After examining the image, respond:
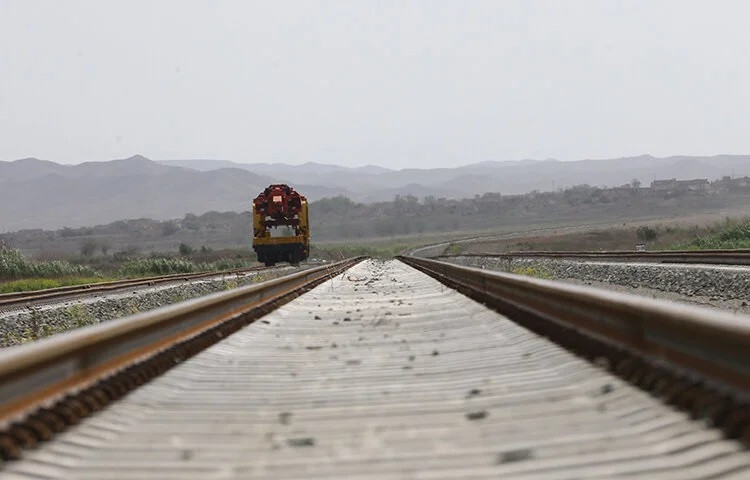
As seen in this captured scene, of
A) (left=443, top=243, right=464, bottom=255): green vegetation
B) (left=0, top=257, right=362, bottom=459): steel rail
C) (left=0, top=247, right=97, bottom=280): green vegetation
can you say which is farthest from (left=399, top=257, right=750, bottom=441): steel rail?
(left=443, top=243, right=464, bottom=255): green vegetation

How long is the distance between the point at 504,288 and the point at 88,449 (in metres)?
7.33

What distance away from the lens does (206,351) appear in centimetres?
706

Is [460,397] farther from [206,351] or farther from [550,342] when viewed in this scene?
[206,351]

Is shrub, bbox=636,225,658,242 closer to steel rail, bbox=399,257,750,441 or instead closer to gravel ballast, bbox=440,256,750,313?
gravel ballast, bbox=440,256,750,313

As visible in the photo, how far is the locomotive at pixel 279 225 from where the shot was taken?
41906 millimetres

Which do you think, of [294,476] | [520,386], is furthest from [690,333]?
[294,476]

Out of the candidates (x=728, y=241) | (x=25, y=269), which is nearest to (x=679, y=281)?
(x=728, y=241)

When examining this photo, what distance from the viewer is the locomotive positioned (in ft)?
137

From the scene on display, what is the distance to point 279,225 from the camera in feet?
141

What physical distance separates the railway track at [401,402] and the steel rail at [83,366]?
13 millimetres

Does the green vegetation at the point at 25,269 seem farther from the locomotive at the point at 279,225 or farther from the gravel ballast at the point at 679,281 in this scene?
the gravel ballast at the point at 679,281

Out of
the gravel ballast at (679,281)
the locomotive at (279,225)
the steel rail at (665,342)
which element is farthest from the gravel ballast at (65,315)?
the locomotive at (279,225)

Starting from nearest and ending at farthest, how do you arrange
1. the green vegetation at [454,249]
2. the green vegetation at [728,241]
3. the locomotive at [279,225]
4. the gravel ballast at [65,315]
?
1. the gravel ballast at [65,315]
2. the green vegetation at [728,241]
3. the locomotive at [279,225]
4. the green vegetation at [454,249]

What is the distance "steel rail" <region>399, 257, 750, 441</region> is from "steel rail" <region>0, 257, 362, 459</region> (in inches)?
115
